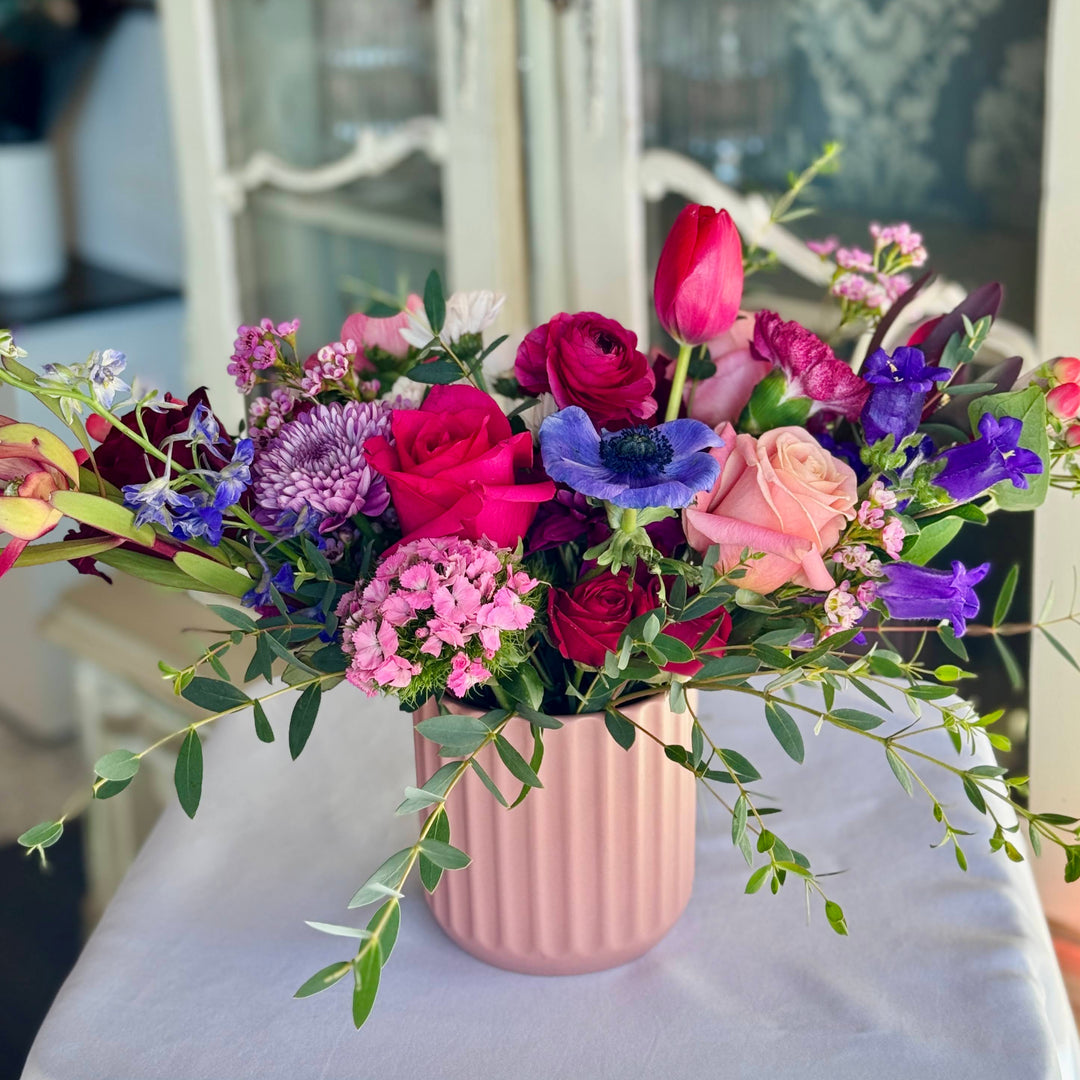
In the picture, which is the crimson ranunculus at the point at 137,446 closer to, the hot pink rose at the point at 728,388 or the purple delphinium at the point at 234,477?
the purple delphinium at the point at 234,477

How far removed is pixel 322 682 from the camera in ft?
1.96

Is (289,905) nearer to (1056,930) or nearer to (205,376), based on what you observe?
(1056,930)

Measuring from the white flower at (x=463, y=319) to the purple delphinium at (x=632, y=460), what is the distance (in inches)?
4.9

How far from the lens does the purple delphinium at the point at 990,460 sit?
0.56 meters

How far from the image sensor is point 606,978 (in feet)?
2.30

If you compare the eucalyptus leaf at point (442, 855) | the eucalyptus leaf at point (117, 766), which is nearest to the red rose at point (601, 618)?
the eucalyptus leaf at point (442, 855)

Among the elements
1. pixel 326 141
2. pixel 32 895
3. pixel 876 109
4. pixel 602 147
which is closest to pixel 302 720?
pixel 876 109

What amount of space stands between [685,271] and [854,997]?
411 millimetres

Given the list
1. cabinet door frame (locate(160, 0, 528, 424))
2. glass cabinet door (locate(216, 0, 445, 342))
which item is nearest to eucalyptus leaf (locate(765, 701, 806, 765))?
cabinet door frame (locate(160, 0, 528, 424))

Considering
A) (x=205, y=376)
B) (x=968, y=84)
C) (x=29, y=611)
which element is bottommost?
(x=29, y=611)

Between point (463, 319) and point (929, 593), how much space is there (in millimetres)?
276

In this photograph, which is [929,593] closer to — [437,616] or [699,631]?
[699,631]

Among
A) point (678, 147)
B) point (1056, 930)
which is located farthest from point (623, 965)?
point (678, 147)

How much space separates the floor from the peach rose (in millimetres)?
861
